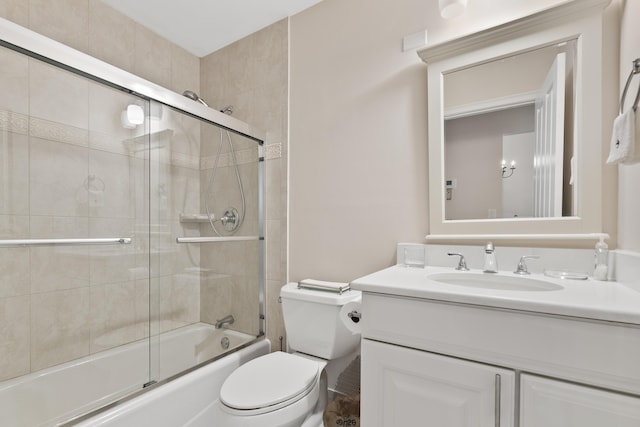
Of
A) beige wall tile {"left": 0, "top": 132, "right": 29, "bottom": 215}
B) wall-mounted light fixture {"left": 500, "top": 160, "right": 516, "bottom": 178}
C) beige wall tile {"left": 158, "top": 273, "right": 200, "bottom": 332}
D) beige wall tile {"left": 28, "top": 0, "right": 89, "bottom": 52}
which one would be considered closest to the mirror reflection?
wall-mounted light fixture {"left": 500, "top": 160, "right": 516, "bottom": 178}

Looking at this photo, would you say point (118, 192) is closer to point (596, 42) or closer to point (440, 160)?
point (440, 160)

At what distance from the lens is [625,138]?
87 cm

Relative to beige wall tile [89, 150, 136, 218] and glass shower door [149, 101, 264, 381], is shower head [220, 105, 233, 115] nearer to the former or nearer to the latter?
glass shower door [149, 101, 264, 381]

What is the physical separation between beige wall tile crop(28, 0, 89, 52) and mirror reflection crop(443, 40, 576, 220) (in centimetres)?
197

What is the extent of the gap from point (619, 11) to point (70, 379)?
8.94ft

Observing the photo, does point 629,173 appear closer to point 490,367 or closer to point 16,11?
point 490,367

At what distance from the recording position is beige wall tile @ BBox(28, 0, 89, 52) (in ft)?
4.90

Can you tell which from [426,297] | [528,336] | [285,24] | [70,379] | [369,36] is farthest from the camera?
[285,24]

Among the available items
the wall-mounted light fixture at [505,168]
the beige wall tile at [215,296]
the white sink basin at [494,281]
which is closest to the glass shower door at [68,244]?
the beige wall tile at [215,296]

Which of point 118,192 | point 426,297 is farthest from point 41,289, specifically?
point 426,297

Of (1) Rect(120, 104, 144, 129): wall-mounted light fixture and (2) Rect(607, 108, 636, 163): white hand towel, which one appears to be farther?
(1) Rect(120, 104, 144, 129): wall-mounted light fixture

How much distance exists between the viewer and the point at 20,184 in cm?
122

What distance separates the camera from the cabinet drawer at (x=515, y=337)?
0.69 m

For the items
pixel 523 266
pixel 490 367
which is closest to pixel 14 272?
pixel 490 367
